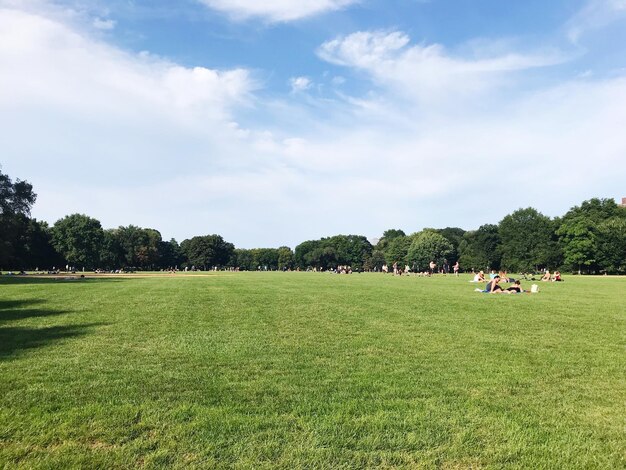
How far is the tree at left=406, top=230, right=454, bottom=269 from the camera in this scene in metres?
136

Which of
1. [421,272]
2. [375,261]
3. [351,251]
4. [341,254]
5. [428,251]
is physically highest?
[351,251]

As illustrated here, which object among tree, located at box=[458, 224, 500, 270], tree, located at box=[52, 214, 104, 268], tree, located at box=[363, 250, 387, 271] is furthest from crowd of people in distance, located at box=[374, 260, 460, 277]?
tree, located at box=[52, 214, 104, 268]

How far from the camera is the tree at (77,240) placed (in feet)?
347

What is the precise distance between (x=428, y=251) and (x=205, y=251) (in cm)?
8024

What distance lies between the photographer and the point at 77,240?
106562 mm

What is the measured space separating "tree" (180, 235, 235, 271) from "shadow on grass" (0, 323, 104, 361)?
532ft

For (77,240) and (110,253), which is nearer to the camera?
(77,240)

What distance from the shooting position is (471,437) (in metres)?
5.55

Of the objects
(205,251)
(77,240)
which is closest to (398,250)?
(205,251)

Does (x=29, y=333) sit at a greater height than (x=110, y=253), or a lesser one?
lesser

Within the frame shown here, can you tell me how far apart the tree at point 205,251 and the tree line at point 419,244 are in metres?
0.45

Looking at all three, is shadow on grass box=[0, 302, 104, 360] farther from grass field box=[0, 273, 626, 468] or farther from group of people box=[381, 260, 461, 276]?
group of people box=[381, 260, 461, 276]

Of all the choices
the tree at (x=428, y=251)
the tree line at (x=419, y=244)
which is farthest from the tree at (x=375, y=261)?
the tree at (x=428, y=251)

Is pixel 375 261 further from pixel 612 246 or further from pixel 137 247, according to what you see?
pixel 612 246
